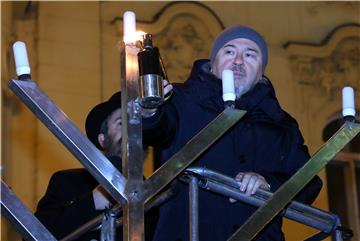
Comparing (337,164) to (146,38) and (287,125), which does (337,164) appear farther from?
(146,38)

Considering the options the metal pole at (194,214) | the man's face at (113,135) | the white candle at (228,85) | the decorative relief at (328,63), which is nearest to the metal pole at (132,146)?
the metal pole at (194,214)

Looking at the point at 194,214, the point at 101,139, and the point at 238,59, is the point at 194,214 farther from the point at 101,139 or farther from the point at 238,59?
the point at 101,139

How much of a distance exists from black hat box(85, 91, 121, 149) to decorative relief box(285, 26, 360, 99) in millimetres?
3664

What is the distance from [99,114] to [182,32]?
3294 millimetres

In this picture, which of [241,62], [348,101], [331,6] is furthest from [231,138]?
[331,6]

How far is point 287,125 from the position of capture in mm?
3062

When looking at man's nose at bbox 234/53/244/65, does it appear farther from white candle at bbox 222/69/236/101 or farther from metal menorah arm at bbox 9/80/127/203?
metal menorah arm at bbox 9/80/127/203

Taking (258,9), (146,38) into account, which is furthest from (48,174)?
(146,38)

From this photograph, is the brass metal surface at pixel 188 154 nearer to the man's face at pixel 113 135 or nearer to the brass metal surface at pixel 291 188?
the brass metal surface at pixel 291 188

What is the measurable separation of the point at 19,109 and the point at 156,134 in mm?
3607

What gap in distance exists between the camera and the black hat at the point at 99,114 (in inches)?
138

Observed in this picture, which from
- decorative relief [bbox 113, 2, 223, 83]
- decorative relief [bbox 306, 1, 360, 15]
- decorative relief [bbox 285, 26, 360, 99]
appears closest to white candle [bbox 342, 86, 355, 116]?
decorative relief [bbox 113, 2, 223, 83]

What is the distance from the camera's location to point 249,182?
266 centimetres

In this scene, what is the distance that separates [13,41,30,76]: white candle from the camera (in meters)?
2.54
